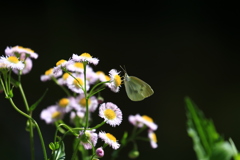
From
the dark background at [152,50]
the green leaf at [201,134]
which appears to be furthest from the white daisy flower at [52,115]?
the dark background at [152,50]

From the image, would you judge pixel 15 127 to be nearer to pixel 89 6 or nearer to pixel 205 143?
pixel 89 6

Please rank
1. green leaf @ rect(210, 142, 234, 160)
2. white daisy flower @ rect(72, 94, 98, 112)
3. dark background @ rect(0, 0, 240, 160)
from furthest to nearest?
dark background @ rect(0, 0, 240, 160) → white daisy flower @ rect(72, 94, 98, 112) → green leaf @ rect(210, 142, 234, 160)

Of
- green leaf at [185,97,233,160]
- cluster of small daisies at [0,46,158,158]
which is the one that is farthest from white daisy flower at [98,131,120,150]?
green leaf at [185,97,233,160]

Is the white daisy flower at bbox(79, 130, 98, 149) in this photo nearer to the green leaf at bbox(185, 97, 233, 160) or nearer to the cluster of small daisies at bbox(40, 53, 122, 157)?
the cluster of small daisies at bbox(40, 53, 122, 157)

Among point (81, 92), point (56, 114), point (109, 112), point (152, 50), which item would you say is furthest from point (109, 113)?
point (152, 50)

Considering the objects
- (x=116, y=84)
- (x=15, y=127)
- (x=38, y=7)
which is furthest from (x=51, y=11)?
(x=116, y=84)

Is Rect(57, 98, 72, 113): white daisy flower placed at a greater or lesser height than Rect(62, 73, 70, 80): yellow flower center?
lesser

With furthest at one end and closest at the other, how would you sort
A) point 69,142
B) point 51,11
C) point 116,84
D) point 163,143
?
point 163,143, point 51,11, point 69,142, point 116,84
